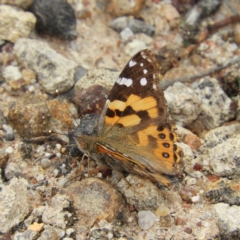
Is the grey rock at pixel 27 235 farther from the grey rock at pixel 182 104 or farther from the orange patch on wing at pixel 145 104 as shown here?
the grey rock at pixel 182 104

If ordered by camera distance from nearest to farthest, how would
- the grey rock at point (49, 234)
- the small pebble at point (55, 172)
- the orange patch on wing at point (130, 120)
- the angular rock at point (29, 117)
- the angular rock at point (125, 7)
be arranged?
1. the grey rock at point (49, 234)
2. the orange patch on wing at point (130, 120)
3. the small pebble at point (55, 172)
4. the angular rock at point (29, 117)
5. the angular rock at point (125, 7)

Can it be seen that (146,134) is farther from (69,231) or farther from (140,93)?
(69,231)

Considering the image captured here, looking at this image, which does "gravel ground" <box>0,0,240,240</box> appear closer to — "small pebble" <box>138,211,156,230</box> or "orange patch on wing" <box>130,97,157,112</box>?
"small pebble" <box>138,211,156,230</box>

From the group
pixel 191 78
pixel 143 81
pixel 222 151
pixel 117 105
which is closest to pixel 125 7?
pixel 191 78

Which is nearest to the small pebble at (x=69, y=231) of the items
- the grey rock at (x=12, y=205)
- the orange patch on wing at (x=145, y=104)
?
Result: the grey rock at (x=12, y=205)

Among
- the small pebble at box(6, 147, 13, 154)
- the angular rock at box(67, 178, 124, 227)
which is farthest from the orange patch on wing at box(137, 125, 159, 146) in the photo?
the small pebble at box(6, 147, 13, 154)

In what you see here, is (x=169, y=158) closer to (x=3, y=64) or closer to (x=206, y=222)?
(x=206, y=222)
